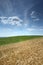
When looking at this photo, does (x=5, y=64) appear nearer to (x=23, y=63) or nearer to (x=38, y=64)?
(x=23, y=63)

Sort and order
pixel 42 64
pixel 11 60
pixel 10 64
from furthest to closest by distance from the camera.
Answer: pixel 11 60 → pixel 10 64 → pixel 42 64

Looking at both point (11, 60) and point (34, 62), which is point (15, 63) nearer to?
point (11, 60)

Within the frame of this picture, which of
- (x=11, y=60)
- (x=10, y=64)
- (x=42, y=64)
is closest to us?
(x=42, y=64)

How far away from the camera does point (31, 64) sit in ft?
31.0

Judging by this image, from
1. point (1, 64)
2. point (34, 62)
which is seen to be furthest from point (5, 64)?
point (34, 62)

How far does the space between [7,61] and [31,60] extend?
2.38 m

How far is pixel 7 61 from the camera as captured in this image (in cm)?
1041

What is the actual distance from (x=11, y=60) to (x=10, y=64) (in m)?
0.72

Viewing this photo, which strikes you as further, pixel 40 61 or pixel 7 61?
pixel 7 61

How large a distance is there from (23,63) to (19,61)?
0.56 m

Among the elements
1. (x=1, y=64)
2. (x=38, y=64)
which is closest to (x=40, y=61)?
(x=38, y=64)

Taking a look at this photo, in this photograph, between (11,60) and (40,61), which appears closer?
(40,61)

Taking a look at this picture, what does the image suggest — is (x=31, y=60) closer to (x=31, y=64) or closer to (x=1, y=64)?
(x=31, y=64)

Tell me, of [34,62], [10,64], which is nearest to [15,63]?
[10,64]
